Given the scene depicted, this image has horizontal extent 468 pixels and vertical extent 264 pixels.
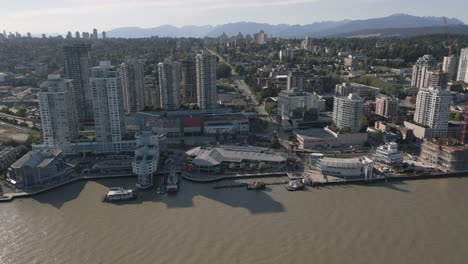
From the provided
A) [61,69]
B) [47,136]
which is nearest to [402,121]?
[47,136]

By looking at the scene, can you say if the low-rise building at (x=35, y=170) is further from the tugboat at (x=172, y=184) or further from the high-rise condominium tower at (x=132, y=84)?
the high-rise condominium tower at (x=132, y=84)

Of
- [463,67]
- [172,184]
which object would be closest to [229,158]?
[172,184]

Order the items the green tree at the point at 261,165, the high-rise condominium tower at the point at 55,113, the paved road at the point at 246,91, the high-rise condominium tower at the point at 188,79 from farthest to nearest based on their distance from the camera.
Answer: the high-rise condominium tower at the point at 188,79
the paved road at the point at 246,91
the high-rise condominium tower at the point at 55,113
the green tree at the point at 261,165

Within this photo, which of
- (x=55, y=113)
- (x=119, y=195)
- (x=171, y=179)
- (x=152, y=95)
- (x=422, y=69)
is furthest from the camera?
(x=422, y=69)

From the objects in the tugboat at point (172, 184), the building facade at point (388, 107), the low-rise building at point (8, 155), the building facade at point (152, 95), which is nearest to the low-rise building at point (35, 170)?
the low-rise building at point (8, 155)

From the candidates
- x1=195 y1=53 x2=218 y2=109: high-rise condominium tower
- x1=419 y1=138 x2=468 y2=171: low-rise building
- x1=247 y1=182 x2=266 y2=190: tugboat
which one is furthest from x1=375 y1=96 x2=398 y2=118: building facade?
x1=247 y1=182 x2=266 y2=190: tugboat

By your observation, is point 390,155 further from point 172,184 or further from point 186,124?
point 186,124
